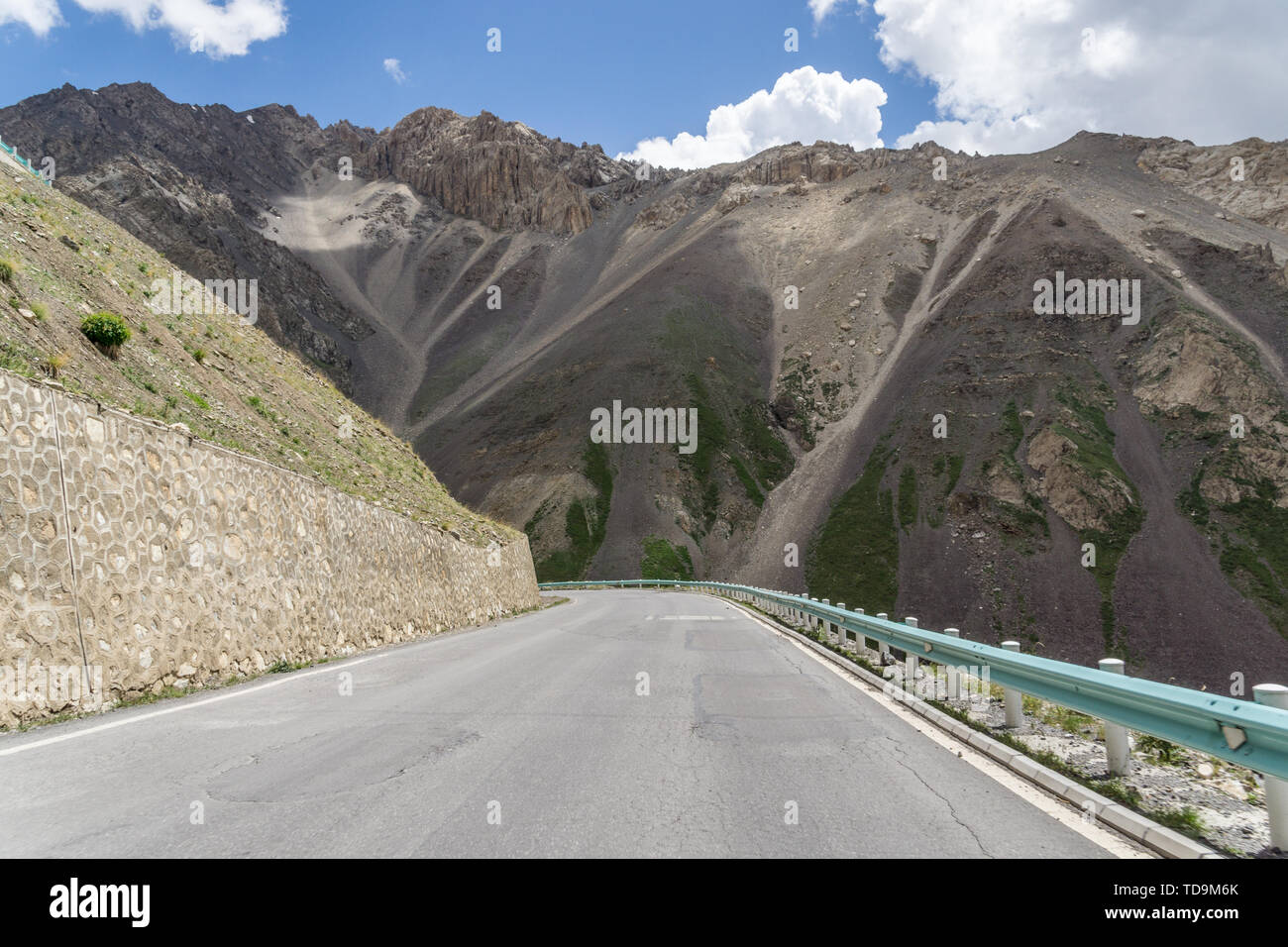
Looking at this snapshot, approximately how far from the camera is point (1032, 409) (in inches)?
2522

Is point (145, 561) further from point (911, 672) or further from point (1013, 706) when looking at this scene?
point (911, 672)

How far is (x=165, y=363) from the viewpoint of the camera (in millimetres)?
15086

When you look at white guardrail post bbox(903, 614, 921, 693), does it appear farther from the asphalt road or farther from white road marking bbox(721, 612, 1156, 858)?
the asphalt road

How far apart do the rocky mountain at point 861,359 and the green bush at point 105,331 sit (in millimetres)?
47086

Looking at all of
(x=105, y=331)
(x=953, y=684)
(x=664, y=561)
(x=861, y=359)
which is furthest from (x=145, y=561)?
(x=861, y=359)

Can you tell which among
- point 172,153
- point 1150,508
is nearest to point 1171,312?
point 1150,508

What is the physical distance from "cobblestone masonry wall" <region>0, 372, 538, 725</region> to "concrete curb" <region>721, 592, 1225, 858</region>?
8.81 metres

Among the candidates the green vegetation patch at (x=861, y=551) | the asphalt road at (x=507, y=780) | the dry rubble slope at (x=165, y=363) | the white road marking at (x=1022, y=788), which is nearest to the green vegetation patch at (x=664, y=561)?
the green vegetation patch at (x=861, y=551)

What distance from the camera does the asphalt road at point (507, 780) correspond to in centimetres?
382

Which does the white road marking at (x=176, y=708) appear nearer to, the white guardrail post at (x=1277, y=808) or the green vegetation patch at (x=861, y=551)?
the white guardrail post at (x=1277, y=808)

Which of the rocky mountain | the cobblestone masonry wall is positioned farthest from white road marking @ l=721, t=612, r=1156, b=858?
the rocky mountain

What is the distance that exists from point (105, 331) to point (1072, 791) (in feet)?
52.1
